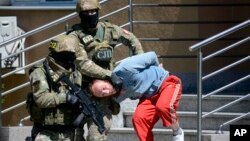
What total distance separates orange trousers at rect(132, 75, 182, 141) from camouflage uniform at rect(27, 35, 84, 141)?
3.23 ft

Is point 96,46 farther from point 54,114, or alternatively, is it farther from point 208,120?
point 208,120

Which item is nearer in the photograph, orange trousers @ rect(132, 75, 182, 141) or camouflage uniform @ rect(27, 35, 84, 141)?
camouflage uniform @ rect(27, 35, 84, 141)

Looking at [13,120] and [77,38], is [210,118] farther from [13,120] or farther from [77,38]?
[13,120]

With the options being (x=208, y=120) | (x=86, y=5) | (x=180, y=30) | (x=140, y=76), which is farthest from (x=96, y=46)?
(x=180, y=30)

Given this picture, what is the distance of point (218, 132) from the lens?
32.9 ft

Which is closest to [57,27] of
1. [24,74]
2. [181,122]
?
[24,74]

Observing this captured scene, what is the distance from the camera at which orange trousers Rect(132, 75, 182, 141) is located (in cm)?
929

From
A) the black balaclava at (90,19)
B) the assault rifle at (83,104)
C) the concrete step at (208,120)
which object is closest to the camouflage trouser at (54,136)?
the assault rifle at (83,104)

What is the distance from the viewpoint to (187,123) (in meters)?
10.7

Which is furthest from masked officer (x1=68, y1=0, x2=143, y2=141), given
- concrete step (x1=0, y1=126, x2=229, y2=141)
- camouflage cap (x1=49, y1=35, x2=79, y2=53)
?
concrete step (x1=0, y1=126, x2=229, y2=141)

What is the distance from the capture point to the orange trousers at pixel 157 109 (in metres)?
9.29

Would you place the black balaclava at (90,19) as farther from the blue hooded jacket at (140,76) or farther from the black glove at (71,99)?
the black glove at (71,99)

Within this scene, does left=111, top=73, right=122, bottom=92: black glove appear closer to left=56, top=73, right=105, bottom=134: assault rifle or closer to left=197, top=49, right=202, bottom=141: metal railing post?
left=56, top=73, right=105, bottom=134: assault rifle

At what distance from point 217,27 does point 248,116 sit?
214 centimetres
